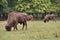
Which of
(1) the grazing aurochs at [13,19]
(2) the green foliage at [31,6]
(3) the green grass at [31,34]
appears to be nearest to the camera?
(3) the green grass at [31,34]

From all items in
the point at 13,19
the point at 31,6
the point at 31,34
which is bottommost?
the point at 31,6

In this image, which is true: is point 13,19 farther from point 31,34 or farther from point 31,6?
point 31,6

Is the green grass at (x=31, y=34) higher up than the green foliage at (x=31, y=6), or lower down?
higher up

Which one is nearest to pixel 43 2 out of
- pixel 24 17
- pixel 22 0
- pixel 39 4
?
pixel 39 4

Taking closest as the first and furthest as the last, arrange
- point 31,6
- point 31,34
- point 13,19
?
point 31,34 < point 13,19 < point 31,6

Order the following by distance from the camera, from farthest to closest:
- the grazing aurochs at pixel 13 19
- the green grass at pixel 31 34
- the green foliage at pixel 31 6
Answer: the green foliage at pixel 31 6 → the grazing aurochs at pixel 13 19 → the green grass at pixel 31 34

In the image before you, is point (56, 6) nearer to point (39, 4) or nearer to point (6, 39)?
point (39, 4)

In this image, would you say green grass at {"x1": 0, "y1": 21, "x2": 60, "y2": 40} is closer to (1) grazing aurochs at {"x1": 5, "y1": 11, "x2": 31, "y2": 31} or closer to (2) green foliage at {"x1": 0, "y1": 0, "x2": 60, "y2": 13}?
(1) grazing aurochs at {"x1": 5, "y1": 11, "x2": 31, "y2": 31}

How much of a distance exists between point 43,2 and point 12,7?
6794 millimetres

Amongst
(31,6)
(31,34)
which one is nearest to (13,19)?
(31,34)

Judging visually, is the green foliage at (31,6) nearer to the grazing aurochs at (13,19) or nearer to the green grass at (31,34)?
the grazing aurochs at (13,19)

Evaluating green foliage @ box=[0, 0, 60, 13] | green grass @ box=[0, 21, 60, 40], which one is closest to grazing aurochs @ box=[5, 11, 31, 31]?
green grass @ box=[0, 21, 60, 40]

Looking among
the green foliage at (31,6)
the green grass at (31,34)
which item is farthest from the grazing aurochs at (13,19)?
the green foliage at (31,6)

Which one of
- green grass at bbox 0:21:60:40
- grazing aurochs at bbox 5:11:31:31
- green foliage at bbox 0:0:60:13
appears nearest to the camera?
green grass at bbox 0:21:60:40
